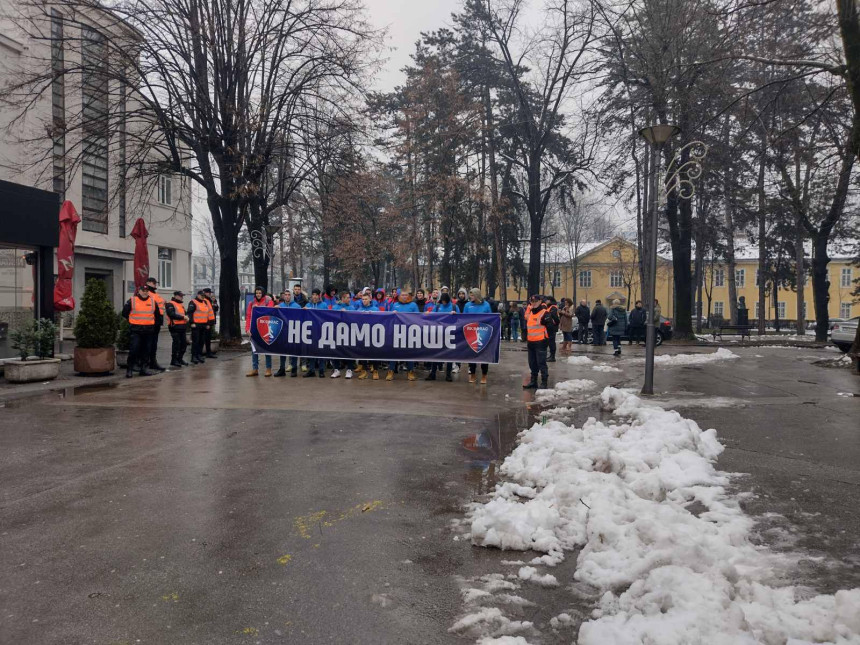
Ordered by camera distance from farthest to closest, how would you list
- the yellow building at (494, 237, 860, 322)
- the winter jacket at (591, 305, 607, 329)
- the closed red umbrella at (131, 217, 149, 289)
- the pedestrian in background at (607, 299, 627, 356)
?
1. the yellow building at (494, 237, 860, 322)
2. the winter jacket at (591, 305, 607, 329)
3. the pedestrian in background at (607, 299, 627, 356)
4. the closed red umbrella at (131, 217, 149, 289)

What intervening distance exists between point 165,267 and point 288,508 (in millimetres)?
31452

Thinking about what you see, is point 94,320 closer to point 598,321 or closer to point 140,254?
point 140,254

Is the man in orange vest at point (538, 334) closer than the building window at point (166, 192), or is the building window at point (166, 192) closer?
the man in orange vest at point (538, 334)

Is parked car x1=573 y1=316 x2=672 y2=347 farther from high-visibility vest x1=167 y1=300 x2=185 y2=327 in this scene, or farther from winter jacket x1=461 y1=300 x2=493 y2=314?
high-visibility vest x1=167 y1=300 x2=185 y2=327

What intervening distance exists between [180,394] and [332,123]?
10.8m

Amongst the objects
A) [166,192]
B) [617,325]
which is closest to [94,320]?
[617,325]

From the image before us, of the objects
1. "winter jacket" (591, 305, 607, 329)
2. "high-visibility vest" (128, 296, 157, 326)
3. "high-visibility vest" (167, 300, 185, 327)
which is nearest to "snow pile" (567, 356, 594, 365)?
"winter jacket" (591, 305, 607, 329)

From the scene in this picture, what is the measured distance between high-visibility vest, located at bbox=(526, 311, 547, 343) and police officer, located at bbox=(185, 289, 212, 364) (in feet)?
29.0

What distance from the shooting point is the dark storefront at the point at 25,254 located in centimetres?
1299

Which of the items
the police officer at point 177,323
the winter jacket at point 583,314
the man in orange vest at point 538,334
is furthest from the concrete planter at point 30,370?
the winter jacket at point 583,314

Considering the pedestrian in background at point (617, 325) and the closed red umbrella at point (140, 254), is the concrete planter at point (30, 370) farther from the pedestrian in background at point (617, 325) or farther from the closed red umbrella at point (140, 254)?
the pedestrian in background at point (617, 325)

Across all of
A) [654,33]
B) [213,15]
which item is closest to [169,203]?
[213,15]

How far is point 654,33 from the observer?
71.5 feet

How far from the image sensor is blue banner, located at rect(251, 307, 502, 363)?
13406 mm
